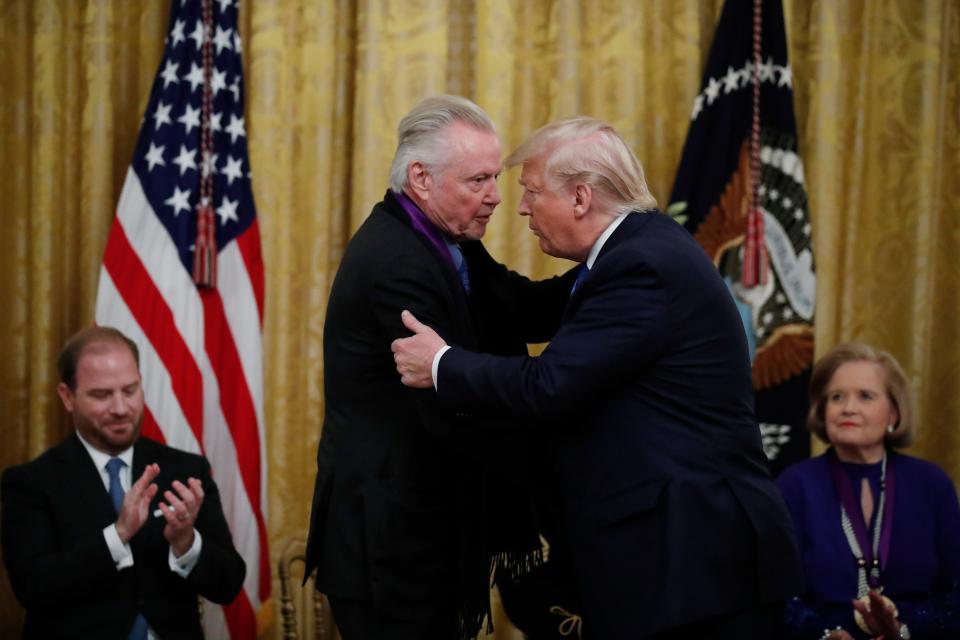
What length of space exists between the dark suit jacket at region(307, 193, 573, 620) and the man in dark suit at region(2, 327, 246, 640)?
78cm

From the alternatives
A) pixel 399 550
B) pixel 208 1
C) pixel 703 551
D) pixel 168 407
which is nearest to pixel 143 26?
pixel 208 1

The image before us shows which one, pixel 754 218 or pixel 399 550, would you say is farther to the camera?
pixel 754 218

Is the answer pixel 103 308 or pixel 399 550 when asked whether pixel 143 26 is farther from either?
pixel 399 550

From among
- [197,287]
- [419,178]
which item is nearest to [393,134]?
[197,287]

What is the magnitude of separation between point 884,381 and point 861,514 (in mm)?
472

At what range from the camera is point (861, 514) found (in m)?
3.93

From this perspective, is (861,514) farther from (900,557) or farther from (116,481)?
(116,481)

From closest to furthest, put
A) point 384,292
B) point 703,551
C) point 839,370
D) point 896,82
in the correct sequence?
point 703,551 < point 384,292 < point 839,370 < point 896,82

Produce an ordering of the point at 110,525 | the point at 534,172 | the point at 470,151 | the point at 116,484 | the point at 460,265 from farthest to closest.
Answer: the point at 116,484 < the point at 110,525 < the point at 460,265 < the point at 470,151 < the point at 534,172

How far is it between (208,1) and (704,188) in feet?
6.67

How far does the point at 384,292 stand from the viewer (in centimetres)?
290

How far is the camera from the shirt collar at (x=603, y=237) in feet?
9.27

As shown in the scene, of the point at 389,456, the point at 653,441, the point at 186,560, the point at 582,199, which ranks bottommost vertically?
the point at 186,560

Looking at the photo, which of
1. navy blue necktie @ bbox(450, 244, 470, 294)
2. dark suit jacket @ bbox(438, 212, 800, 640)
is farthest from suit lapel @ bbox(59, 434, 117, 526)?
dark suit jacket @ bbox(438, 212, 800, 640)
